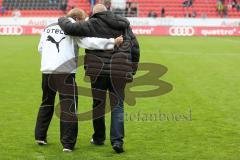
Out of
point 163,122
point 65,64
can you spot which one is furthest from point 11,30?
point 65,64

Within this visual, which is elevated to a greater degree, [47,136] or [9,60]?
[47,136]

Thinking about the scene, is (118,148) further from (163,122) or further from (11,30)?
(11,30)

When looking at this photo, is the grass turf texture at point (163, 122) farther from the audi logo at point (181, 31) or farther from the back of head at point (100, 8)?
the audi logo at point (181, 31)

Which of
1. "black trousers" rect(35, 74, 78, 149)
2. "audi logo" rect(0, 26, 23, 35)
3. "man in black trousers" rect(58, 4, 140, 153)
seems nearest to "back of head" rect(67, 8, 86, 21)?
"man in black trousers" rect(58, 4, 140, 153)

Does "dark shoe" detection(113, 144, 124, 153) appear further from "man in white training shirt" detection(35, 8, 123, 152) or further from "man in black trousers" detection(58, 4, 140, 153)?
"man in white training shirt" detection(35, 8, 123, 152)

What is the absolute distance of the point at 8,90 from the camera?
14.2 m

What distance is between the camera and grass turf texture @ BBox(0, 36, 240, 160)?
8.05 m

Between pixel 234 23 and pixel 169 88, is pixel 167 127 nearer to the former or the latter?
pixel 169 88

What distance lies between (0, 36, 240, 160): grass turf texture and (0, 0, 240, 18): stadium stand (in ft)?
83.9

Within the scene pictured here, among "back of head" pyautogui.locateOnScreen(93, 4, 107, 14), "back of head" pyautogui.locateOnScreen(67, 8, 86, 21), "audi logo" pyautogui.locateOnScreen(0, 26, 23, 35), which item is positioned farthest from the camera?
"audi logo" pyautogui.locateOnScreen(0, 26, 23, 35)

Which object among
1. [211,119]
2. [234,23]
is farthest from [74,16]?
[234,23]

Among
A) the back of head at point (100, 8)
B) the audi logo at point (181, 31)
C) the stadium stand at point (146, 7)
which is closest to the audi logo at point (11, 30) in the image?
the stadium stand at point (146, 7)

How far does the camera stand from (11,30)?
4112 centimetres

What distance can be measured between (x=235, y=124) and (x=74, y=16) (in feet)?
13.2
